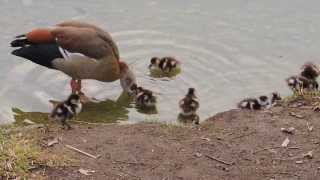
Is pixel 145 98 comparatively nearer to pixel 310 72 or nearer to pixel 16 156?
pixel 310 72

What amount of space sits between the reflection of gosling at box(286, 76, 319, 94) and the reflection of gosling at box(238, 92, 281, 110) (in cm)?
25

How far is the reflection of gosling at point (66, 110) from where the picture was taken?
7.34m

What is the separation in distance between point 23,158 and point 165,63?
355cm

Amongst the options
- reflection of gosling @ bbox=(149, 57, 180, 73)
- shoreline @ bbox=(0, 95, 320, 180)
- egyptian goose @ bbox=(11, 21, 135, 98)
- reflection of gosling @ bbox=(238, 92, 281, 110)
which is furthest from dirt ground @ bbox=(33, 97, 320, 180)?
reflection of gosling @ bbox=(149, 57, 180, 73)

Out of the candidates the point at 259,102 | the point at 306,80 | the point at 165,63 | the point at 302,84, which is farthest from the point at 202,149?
the point at 165,63

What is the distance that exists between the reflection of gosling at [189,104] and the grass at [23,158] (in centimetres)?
212

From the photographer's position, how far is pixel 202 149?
21.4ft

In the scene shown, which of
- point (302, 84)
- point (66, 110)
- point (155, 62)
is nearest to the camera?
point (66, 110)

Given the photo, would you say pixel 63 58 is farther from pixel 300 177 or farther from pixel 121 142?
pixel 300 177

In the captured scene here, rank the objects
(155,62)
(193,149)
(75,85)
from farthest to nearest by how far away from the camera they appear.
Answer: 1. (155,62)
2. (75,85)
3. (193,149)

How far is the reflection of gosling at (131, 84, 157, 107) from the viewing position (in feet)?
28.0

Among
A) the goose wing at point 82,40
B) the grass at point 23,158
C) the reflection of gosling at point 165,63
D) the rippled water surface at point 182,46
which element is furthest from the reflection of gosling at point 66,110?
the reflection of gosling at point 165,63

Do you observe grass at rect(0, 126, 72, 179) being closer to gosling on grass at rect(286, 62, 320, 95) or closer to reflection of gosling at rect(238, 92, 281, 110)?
reflection of gosling at rect(238, 92, 281, 110)

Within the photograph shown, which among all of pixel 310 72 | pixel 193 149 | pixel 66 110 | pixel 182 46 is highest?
pixel 182 46
